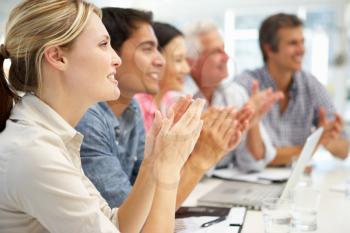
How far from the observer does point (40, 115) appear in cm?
94

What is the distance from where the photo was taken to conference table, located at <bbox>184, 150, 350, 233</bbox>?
4.08 feet

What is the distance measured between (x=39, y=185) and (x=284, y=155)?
157 centimetres

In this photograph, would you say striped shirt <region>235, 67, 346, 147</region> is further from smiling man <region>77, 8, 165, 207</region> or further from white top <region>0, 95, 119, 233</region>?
white top <region>0, 95, 119, 233</region>

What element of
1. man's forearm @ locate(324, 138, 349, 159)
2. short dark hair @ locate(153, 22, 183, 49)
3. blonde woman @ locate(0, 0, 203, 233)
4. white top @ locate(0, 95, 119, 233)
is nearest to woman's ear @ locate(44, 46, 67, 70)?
blonde woman @ locate(0, 0, 203, 233)

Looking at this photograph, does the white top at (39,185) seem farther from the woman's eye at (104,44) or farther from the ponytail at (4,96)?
the woman's eye at (104,44)

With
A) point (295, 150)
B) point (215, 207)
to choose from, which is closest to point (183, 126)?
point (215, 207)

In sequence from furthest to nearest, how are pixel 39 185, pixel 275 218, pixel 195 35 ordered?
pixel 195 35
pixel 275 218
pixel 39 185

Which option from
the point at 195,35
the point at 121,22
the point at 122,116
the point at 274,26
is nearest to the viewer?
the point at 121,22

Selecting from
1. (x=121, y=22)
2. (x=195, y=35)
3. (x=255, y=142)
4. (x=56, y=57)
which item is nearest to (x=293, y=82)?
(x=255, y=142)

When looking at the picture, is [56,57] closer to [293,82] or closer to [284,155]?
[284,155]

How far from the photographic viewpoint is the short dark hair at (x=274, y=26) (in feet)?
8.54

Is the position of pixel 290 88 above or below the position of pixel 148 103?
below

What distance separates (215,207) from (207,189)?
0.95 ft

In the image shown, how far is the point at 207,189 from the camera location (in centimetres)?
Result: 169
